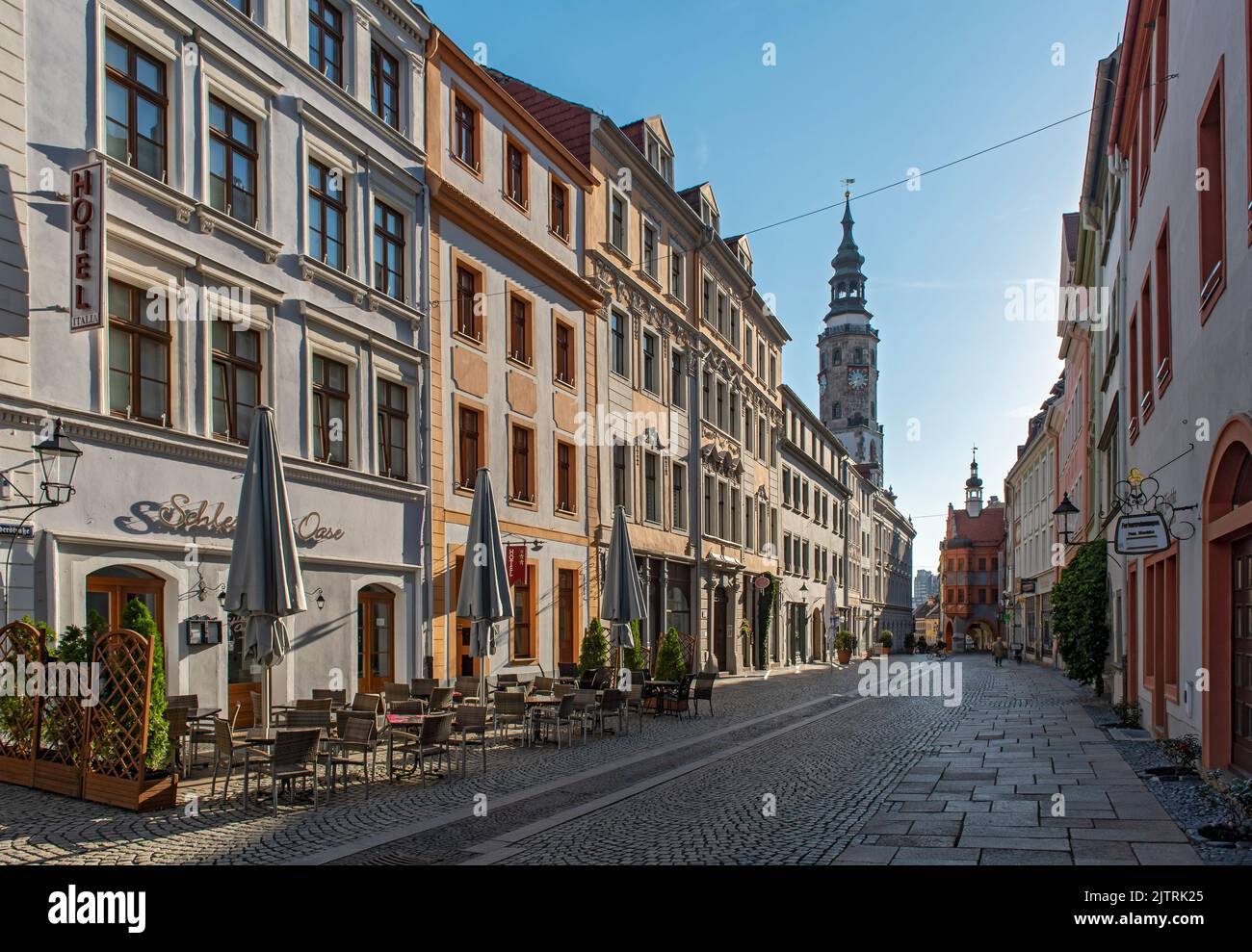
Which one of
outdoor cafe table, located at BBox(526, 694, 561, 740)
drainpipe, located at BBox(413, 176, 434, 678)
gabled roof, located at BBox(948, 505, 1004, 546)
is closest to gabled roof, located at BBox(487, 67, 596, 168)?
drainpipe, located at BBox(413, 176, 434, 678)

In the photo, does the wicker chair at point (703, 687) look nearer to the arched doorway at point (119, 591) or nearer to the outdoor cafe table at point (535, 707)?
the outdoor cafe table at point (535, 707)

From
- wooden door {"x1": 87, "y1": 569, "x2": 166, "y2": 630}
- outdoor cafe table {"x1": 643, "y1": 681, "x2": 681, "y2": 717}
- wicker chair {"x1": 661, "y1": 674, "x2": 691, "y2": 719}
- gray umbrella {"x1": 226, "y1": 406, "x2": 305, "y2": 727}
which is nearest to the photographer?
gray umbrella {"x1": 226, "y1": 406, "x2": 305, "y2": 727}

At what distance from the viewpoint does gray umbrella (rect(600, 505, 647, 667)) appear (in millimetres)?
21000

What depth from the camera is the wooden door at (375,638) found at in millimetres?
18391

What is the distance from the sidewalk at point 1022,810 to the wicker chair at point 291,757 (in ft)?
16.9

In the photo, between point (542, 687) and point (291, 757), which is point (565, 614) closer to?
point (542, 687)

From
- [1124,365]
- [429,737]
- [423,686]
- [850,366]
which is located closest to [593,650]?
[423,686]

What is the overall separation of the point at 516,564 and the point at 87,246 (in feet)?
39.0

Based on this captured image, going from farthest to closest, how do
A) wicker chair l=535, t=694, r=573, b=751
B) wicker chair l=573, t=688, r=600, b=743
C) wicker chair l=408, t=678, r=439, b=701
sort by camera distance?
wicker chair l=408, t=678, r=439, b=701
wicker chair l=573, t=688, r=600, b=743
wicker chair l=535, t=694, r=573, b=751

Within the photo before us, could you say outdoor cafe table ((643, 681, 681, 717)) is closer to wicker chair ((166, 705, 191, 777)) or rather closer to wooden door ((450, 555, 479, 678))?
wooden door ((450, 555, 479, 678))

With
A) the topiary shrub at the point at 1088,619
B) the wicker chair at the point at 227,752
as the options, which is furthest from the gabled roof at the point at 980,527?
the wicker chair at the point at 227,752

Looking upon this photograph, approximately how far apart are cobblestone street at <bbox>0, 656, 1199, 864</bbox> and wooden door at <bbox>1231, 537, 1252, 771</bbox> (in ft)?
3.27
